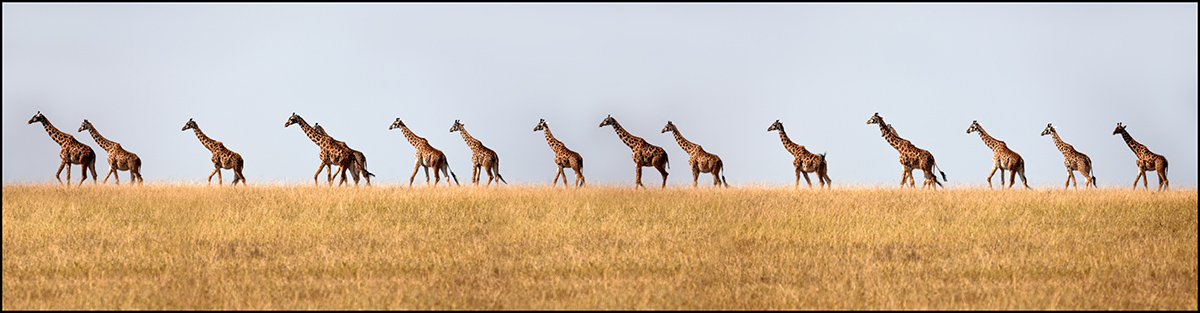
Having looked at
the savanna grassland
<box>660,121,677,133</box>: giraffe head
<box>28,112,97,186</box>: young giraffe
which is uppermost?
<box>660,121,677,133</box>: giraffe head

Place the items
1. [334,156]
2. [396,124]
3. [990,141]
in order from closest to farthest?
[334,156] < [396,124] < [990,141]

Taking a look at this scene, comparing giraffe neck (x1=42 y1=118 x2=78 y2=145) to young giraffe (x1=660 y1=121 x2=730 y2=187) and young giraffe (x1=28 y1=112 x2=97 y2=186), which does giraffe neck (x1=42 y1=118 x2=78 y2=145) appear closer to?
young giraffe (x1=28 y1=112 x2=97 y2=186)

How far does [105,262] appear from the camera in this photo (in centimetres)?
1166

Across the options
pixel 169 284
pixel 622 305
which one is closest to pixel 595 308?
pixel 622 305

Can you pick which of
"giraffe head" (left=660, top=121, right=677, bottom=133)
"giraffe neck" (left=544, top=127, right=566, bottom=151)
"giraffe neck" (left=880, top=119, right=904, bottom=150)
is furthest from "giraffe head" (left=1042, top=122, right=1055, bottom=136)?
"giraffe neck" (left=544, top=127, right=566, bottom=151)

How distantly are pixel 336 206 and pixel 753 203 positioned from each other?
6.50 meters

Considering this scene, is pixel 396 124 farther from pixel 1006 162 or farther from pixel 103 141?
pixel 1006 162

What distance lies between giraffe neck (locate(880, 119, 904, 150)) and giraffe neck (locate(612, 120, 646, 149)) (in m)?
5.71

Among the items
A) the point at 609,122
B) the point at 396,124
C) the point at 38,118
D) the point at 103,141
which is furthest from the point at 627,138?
the point at 38,118

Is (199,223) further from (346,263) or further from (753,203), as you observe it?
(753,203)

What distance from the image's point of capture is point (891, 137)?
78.3 feet

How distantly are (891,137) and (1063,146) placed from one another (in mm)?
3945

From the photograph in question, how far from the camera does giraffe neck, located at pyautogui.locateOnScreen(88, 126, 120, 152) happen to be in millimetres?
22781

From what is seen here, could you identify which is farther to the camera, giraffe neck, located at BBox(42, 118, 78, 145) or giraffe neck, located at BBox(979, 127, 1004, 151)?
giraffe neck, located at BBox(979, 127, 1004, 151)
